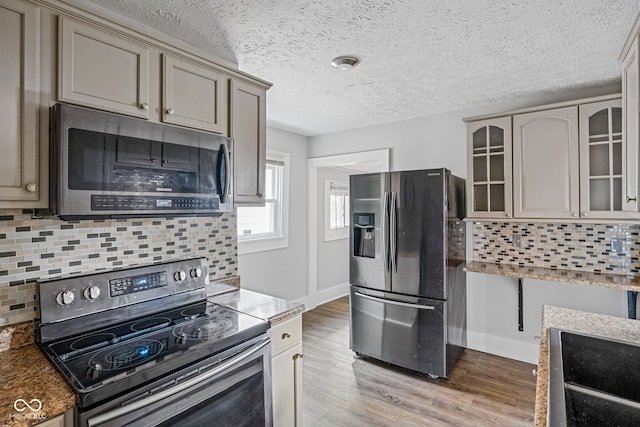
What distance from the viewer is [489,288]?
127 inches

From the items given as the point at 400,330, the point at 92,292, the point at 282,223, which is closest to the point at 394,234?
the point at 400,330

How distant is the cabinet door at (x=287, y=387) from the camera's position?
1717mm

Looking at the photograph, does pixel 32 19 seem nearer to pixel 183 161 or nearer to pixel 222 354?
pixel 183 161

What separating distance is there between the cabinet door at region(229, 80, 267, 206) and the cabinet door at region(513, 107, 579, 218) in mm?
2137

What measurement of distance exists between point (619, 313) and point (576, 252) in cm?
56

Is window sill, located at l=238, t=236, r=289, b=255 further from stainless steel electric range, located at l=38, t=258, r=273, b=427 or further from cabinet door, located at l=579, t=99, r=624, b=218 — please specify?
cabinet door, located at l=579, t=99, r=624, b=218

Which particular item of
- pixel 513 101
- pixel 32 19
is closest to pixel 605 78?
pixel 513 101

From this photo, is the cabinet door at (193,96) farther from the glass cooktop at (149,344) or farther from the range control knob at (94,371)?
the range control knob at (94,371)

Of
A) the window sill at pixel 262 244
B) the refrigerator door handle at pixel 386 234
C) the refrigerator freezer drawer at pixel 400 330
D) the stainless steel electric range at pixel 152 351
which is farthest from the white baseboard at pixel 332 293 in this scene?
the stainless steel electric range at pixel 152 351

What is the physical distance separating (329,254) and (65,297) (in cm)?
384

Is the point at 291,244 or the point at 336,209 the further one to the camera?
the point at 336,209

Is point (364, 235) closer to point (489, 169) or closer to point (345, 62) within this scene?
point (489, 169)

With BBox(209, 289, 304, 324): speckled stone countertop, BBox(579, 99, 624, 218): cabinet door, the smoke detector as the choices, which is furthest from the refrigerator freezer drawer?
the smoke detector

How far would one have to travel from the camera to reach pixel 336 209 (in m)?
5.39
